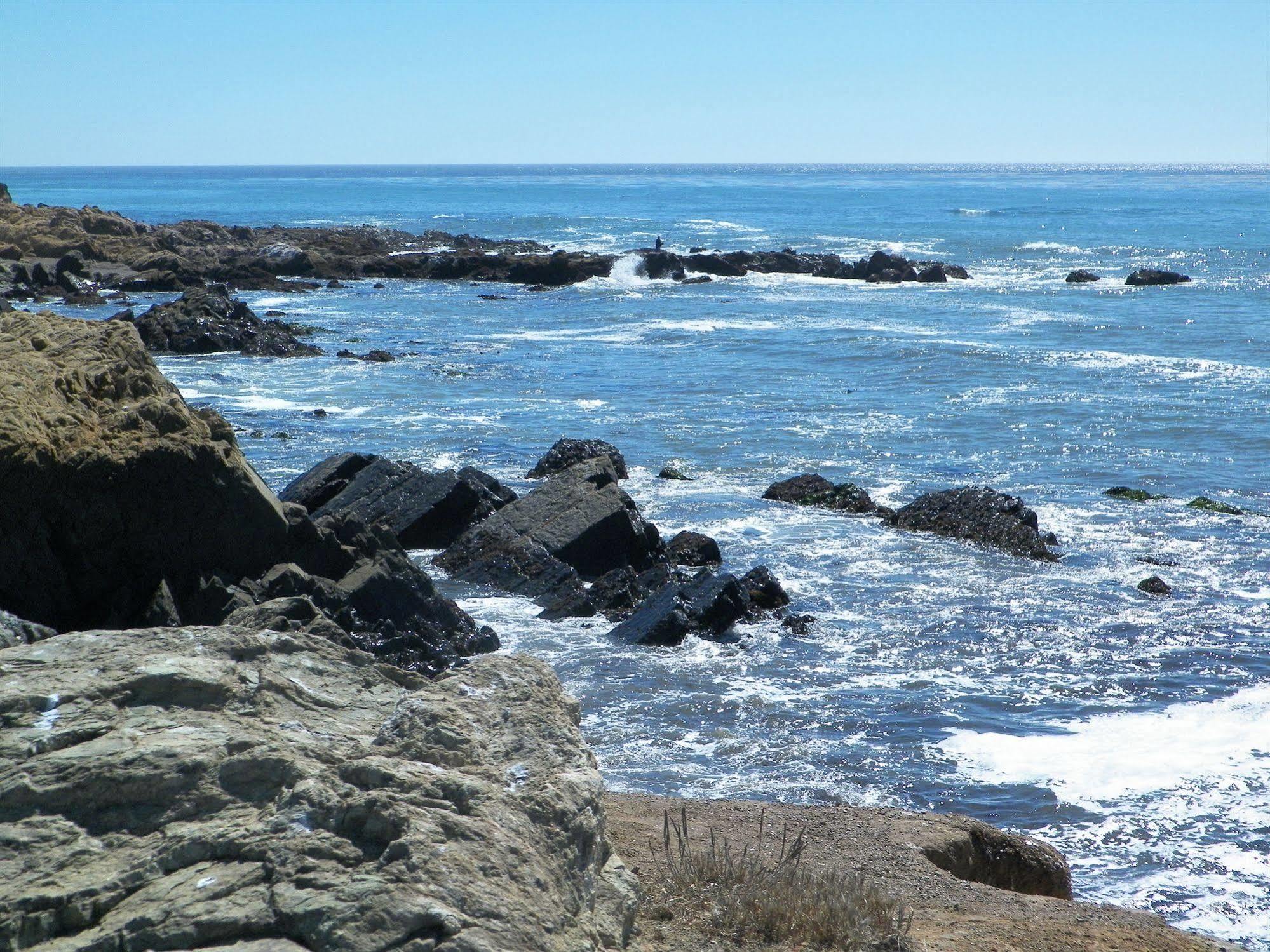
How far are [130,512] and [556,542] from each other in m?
5.46

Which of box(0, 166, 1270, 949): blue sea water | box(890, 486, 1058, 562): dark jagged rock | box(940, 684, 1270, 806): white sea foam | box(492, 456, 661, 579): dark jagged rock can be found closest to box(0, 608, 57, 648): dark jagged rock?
box(0, 166, 1270, 949): blue sea water

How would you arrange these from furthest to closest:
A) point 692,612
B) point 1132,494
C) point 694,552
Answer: point 1132,494 < point 694,552 < point 692,612

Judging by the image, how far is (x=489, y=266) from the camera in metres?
52.5

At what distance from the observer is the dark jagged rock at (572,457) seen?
58.1 feet

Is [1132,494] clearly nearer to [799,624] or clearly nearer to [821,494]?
[821,494]

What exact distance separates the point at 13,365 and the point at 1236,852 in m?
8.77

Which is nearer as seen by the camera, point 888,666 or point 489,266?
point 888,666

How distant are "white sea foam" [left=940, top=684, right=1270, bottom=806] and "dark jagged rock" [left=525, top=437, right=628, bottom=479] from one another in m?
9.03

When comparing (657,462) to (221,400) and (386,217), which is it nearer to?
(221,400)

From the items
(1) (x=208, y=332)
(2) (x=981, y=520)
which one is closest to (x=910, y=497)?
(2) (x=981, y=520)

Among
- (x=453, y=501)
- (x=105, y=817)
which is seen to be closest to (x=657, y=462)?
(x=453, y=501)

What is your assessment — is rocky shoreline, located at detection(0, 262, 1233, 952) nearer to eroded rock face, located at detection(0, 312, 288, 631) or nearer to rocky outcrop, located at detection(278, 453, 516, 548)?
eroded rock face, located at detection(0, 312, 288, 631)

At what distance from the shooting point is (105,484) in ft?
28.0

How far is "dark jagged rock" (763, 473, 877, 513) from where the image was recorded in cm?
1648
